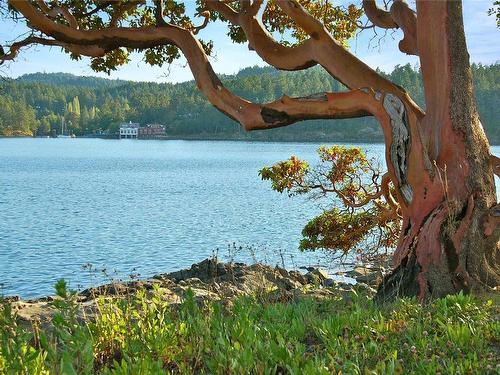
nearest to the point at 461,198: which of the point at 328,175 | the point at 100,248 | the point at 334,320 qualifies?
the point at 334,320

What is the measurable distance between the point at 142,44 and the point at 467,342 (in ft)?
22.9

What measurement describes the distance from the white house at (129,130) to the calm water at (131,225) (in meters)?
110

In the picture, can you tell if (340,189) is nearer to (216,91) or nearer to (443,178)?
(216,91)

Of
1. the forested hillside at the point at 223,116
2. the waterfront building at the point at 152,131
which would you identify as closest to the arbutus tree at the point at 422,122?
the forested hillside at the point at 223,116

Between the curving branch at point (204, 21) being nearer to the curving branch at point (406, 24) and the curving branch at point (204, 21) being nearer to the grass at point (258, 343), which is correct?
the curving branch at point (406, 24)

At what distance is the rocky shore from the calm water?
530 mm

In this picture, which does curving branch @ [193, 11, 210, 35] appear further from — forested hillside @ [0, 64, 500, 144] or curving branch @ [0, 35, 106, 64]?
forested hillside @ [0, 64, 500, 144]

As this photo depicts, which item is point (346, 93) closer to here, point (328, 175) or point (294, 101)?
point (294, 101)

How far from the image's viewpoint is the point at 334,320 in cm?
470

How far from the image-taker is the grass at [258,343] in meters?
3.48

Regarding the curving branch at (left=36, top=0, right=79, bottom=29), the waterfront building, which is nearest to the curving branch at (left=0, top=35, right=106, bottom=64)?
the curving branch at (left=36, top=0, right=79, bottom=29)

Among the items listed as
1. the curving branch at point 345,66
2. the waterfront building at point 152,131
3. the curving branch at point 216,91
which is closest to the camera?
the curving branch at point 216,91

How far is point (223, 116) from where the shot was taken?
121562 millimetres

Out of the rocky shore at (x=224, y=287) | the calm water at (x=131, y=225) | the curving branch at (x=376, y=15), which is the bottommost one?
the calm water at (x=131, y=225)
